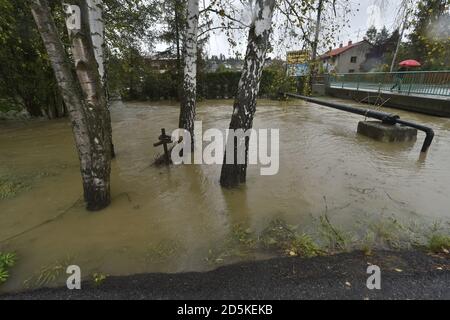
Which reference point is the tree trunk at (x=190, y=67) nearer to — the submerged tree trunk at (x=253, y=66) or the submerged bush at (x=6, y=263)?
the submerged tree trunk at (x=253, y=66)

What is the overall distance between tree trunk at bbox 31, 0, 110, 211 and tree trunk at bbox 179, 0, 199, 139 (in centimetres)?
271

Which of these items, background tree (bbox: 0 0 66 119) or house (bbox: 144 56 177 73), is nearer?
background tree (bbox: 0 0 66 119)

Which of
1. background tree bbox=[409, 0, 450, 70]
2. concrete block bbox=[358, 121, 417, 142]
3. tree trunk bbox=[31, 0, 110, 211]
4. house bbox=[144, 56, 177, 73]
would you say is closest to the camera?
tree trunk bbox=[31, 0, 110, 211]

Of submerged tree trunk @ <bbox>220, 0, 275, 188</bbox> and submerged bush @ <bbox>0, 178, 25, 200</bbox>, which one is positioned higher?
submerged tree trunk @ <bbox>220, 0, 275, 188</bbox>

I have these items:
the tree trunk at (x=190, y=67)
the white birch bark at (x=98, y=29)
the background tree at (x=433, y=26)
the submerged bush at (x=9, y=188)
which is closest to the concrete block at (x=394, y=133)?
the background tree at (x=433, y=26)

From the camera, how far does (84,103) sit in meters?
2.94

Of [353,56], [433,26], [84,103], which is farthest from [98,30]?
[353,56]

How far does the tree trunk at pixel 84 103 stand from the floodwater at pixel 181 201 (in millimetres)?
520

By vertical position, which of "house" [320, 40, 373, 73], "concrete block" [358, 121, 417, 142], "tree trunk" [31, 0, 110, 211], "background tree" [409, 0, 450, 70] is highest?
"house" [320, 40, 373, 73]

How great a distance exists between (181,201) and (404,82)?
48.9 ft

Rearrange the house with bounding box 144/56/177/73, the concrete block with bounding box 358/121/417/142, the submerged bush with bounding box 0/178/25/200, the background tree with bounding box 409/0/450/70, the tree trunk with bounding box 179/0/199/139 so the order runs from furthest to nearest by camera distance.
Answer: the house with bounding box 144/56/177/73, the concrete block with bounding box 358/121/417/142, the tree trunk with bounding box 179/0/199/139, the submerged bush with bounding box 0/178/25/200, the background tree with bounding box 409/0/450/70

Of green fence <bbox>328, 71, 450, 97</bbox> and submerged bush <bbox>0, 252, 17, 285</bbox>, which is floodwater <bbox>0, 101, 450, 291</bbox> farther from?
green fence <bbox>328, 71, 450, 97</bbox>

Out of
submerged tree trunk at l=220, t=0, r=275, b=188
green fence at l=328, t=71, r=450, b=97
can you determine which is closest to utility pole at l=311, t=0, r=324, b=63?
submerged tree trunk at l=220, t=0, r=275, b=188

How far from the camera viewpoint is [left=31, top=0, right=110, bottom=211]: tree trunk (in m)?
2.66
